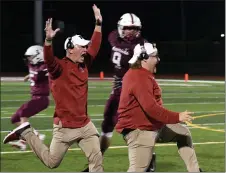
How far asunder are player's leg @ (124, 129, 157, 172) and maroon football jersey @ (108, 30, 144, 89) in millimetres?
2521

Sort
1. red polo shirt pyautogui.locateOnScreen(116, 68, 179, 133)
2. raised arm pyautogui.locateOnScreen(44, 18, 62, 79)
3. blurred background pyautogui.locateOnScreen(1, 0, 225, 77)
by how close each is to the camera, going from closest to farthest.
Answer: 1. red polo shirt pyautogui.locateOnScreen(116, 68, 179, 133)
2. raised arm pyautogui.locateOnScreen(44, 18, 62, 79)
3. blurred background pyautogui.locateOnScreen(1, 0, 225, 77)

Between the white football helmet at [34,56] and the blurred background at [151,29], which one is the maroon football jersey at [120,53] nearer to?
the white football helmet at [34,56]

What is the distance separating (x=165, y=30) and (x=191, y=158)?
4109 cm

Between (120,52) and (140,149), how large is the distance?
273cm

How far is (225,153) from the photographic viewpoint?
34.7 ft

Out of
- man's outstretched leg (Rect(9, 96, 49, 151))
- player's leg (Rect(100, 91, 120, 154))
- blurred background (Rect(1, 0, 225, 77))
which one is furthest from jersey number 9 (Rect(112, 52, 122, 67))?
blurred background (Rect(1, 0, 225, 77))

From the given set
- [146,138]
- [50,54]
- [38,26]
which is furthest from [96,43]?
[38,26]

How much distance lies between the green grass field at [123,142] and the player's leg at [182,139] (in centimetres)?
163

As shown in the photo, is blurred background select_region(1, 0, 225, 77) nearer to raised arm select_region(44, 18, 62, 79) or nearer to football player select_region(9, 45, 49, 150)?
football player select_region(9, 45, 49, 150)

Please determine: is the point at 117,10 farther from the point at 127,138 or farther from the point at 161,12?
the point at 127,138

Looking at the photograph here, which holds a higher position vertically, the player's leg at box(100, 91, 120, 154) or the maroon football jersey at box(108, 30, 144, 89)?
the maroon football jersey at box(108, 30, 144, 89)

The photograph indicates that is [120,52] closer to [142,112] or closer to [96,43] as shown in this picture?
[96,43]

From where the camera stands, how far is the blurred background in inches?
1652

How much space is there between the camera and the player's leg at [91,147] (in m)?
7.78
